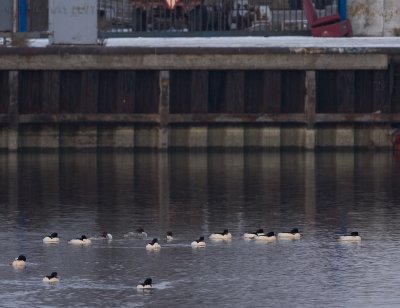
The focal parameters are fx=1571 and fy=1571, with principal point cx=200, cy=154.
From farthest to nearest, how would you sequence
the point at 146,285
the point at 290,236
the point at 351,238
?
the point at 290,236
the point at 351,238
the point at 146,285

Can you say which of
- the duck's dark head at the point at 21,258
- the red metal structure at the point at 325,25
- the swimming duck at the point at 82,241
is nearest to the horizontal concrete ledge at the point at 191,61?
the red metal structure at the point at 325,25

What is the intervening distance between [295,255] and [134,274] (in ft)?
13.2

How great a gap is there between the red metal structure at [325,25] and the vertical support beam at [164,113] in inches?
271

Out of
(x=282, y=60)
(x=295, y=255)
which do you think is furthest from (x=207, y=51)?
(x=295, y=255)

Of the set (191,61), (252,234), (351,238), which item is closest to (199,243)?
(252,234)

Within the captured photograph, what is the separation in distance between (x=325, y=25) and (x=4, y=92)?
488 inches

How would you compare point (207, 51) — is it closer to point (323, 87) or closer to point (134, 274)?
point (323, 87)

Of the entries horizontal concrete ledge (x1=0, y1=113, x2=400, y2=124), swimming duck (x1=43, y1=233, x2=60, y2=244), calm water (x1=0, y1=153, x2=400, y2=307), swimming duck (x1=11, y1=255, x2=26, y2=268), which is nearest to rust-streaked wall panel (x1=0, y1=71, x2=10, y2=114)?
horizontal concrete ledge (x1=0, y1=113, x2=400, y2=124)

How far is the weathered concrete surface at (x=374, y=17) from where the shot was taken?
5909 centimetres

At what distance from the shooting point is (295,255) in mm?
32219

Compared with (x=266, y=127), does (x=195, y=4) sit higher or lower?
higher

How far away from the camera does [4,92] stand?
5631 centimetres

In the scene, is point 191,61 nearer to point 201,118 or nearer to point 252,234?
point 201,118

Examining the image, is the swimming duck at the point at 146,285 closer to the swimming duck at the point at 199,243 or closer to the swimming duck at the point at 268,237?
the swimming duck at the point at 199,243
